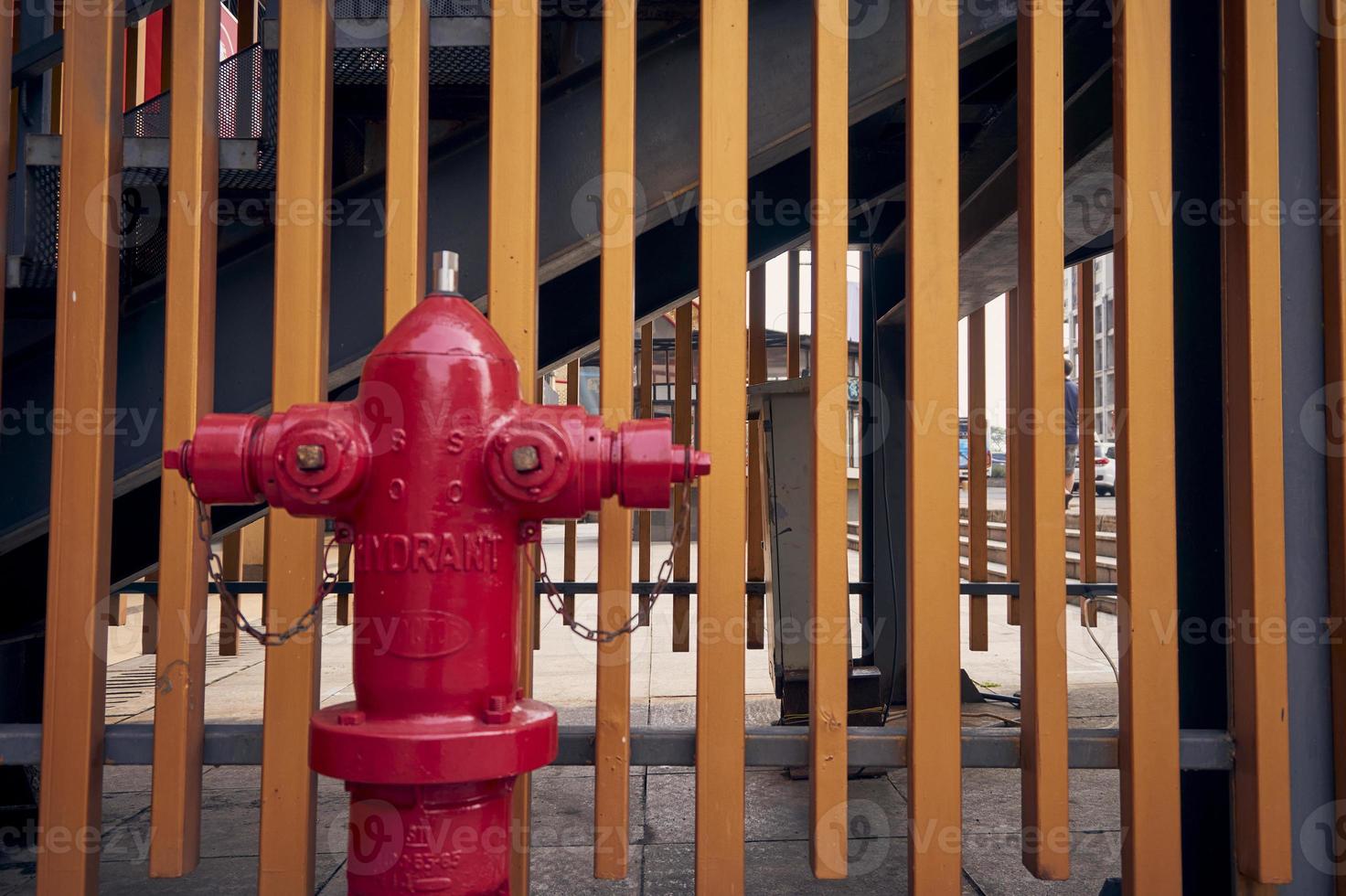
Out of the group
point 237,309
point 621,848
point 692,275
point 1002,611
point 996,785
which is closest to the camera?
point 621,848

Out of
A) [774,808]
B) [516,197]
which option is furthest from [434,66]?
[774,808]

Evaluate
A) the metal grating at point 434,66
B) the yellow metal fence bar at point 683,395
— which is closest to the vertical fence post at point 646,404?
the yellow metal fence bar at point 683,395

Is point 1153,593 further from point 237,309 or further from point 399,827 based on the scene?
point 237,309

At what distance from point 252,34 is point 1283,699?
4.66 meters

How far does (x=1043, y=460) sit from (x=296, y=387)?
4.85 ft

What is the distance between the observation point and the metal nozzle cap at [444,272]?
1427 millimetres

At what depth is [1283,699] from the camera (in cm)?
178

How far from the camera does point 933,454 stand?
1.76 meters

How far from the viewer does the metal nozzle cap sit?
4.68 ft

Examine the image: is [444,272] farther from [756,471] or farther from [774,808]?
[756,471]

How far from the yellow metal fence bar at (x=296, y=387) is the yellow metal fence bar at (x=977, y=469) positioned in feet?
13.1

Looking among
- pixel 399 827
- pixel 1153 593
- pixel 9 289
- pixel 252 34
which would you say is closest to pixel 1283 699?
pixel 1153 593

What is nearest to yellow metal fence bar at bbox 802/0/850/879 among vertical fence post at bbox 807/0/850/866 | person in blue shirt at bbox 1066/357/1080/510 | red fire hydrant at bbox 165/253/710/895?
vertical fence post at bbox 807/0/850/866

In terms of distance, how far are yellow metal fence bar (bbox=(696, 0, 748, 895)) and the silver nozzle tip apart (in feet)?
1.67
